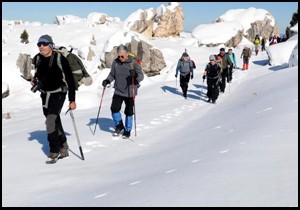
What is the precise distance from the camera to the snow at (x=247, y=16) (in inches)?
2616

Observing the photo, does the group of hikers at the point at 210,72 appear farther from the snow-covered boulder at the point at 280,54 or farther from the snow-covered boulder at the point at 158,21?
the snow-covered boulder at the point at 158,21

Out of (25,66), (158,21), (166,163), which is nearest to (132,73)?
(166,163)

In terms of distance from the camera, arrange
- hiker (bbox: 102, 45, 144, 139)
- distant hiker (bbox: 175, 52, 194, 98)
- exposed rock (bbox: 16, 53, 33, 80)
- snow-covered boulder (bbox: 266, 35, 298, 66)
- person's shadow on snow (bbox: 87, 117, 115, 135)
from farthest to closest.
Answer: exposed rock (bbox: 16, 53, 33, 80) < snow-covered boulder (bbox: 266, 35, 298, 66) < distant hiker (bbox: 175, 52, 194, 98) < person's shadow on snow (bbox: 87, 117, 115, 135) < hiker (bbox: 102, 45, 144, 139)

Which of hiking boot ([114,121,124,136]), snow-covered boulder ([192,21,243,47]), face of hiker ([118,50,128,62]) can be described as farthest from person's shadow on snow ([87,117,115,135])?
snow-covered boulder ([192,21,243,47])

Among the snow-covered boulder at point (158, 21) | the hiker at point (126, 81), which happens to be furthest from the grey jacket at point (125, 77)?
the snow-covered boulder at point (158, 21)

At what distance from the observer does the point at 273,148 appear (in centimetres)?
457

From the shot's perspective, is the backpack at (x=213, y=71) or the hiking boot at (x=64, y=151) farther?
the backpack at (x=213, y=71)

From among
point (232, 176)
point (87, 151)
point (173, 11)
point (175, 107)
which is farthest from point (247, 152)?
point (173, 11)

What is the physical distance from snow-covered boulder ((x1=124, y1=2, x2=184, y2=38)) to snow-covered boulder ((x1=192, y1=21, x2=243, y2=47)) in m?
9.98

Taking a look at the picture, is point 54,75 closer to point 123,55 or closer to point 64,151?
point 64,151

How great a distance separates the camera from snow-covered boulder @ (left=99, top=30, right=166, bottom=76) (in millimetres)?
23344

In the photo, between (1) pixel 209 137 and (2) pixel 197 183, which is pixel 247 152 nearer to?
(2) pixel 197 183

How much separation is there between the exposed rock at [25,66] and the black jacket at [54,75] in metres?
19.8

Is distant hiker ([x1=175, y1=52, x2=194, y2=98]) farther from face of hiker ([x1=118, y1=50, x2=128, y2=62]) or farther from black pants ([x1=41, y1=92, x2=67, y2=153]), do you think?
black pants ([x1=41, y1=92, x2=67, y2=153])
